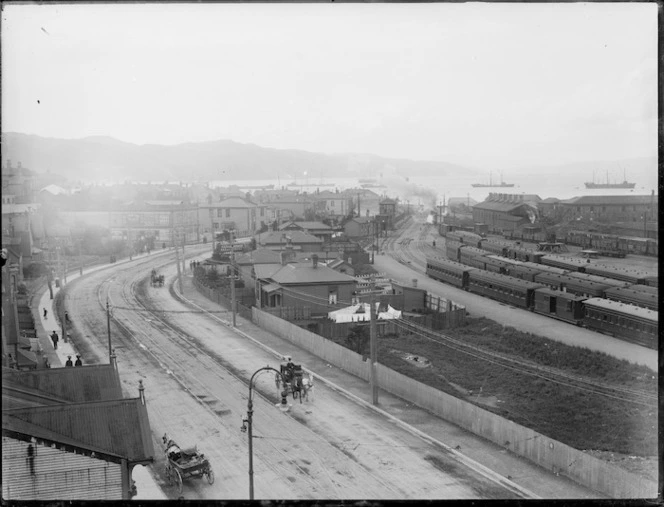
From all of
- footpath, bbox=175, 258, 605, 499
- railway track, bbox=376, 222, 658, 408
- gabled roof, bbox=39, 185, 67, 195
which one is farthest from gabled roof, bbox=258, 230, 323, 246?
gabled roof, bbox=39, 185, 67, 195

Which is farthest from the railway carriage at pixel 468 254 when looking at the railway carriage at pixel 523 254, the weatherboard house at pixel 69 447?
the weatherboard house at pixel 69 447

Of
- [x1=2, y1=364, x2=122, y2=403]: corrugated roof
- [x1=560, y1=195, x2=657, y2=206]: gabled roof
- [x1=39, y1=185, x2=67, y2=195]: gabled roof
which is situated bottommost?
[x1=2, y1=364, x2=122, y2=403]: corrugated roof

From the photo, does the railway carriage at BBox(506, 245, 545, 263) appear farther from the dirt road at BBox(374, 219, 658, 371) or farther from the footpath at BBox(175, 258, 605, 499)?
the footpath at BBox(175, 258, 605, 499)

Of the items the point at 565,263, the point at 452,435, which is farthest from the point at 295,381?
the point at 565,263

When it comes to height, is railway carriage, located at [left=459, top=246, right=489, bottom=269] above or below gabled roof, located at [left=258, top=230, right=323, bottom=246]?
below

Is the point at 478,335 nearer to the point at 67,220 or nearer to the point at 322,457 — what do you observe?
the point at 322,457

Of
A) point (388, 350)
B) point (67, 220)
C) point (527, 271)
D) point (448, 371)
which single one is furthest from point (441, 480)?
point (67, 220)
